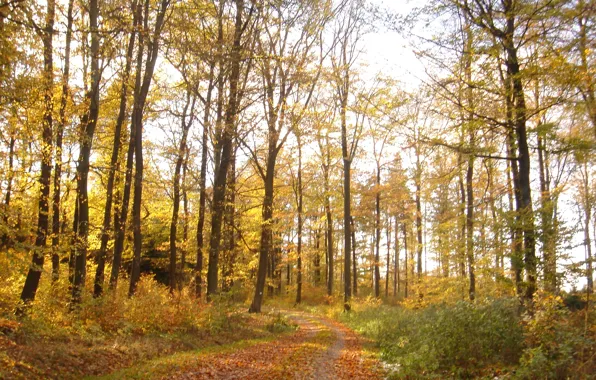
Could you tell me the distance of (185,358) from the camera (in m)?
9.75

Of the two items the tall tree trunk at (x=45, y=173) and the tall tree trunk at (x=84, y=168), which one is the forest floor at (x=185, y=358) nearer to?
the tall tree trunk at (x=45, y=173)

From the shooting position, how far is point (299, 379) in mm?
8344

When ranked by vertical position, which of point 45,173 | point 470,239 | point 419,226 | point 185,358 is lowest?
point 185,358

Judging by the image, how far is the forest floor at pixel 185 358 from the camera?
7.88m

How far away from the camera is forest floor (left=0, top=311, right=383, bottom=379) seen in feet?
25.8

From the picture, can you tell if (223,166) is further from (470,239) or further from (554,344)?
(554,344)

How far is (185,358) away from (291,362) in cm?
249

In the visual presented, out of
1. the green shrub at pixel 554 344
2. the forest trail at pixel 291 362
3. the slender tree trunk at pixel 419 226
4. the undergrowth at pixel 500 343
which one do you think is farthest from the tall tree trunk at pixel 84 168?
the green shrub at pixel 554 344

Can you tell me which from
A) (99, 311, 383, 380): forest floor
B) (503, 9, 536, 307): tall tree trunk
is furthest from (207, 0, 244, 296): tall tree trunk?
(503, 9, 536, 307): tall tree trunk

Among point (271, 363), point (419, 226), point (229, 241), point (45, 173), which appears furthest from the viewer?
point (419, 226)

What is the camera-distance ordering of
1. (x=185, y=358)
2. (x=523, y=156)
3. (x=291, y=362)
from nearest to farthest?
(x=185, y=358)
(x=291, y=362)
(x=523, y=156)

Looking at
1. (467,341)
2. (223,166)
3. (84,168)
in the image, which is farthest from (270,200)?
(467,341)

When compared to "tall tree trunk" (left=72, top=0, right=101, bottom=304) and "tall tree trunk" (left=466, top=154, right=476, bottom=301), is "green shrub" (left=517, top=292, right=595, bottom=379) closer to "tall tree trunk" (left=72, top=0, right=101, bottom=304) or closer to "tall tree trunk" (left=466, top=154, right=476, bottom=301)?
"tall tree trunk" (left=466, top=154, right=476, bottom=301)

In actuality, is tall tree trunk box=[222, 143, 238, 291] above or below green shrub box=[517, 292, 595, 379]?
above
